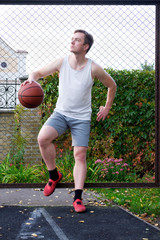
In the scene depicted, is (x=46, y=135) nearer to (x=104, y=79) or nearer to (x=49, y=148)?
(x=49, y=148)

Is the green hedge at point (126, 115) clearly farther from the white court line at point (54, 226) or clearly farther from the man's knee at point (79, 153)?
the white court line at point (54, 226)

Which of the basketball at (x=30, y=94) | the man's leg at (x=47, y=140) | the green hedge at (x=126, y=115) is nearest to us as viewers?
the basketball at (x=30, y=94)


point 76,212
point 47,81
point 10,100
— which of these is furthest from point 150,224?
point 10,100

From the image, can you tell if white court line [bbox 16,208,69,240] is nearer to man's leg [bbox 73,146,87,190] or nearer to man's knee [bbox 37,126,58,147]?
man's leg [bbox 73,146,87,190]

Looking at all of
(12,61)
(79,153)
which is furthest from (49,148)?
(12,61)

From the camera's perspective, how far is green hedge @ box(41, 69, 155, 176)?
598 cm

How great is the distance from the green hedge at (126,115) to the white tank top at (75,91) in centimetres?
232

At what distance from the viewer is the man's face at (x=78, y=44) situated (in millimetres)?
3562

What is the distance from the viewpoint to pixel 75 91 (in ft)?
11.8

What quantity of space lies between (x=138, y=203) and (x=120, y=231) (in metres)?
1.04

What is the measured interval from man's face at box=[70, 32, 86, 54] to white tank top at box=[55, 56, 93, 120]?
191mm

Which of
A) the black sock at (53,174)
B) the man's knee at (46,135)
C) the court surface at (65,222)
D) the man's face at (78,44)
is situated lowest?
the court surface at (65,222)

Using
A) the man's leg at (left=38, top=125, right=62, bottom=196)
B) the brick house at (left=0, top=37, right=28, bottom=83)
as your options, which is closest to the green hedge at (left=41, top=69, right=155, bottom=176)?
the brick house at (left=0, top=37, right=28, bottom=83)


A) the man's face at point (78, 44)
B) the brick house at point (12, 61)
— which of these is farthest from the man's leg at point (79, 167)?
the brick house at point (12, 61)
